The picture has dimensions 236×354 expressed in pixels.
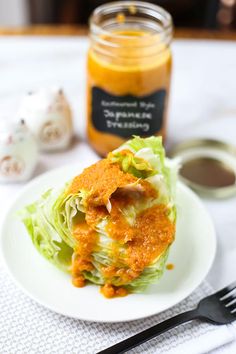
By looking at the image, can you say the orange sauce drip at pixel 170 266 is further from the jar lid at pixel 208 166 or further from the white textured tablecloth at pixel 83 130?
the jar lid at pixel 208 166

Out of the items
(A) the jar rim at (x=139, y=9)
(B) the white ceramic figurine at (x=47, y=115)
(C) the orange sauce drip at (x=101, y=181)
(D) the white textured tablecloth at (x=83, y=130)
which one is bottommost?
(D) the white textured tablecloth at (x=83, y=130)

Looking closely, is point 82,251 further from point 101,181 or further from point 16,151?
point 16,151

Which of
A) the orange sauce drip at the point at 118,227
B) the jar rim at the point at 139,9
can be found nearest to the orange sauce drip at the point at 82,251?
the orange sauce drip at the point at 118,227

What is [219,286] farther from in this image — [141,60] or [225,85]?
[225,85]

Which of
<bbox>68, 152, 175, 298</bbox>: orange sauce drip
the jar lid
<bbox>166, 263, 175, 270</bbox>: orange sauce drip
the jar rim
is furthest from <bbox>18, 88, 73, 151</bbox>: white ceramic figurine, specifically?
<bbox>166, 263, 175, 270</bbox>: orange sauce drip

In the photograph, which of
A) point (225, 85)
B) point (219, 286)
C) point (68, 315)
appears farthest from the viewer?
point (225, 85)

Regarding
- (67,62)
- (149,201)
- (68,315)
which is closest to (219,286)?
(149,201)
